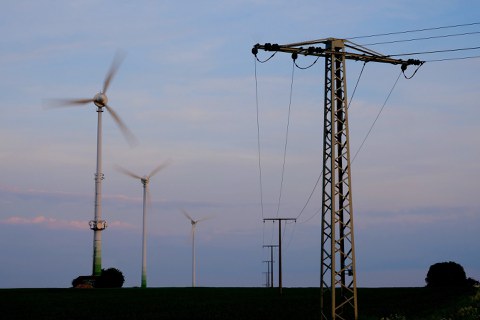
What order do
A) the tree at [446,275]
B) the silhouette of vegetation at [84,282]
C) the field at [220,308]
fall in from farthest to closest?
the silhouette of vegetation at [84,282] → the tree at [446,275] → the field at [220,308]

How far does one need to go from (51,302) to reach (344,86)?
50.3m

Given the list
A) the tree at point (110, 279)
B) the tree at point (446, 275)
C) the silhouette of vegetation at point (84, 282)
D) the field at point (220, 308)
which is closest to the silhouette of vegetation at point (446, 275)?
the tree at point (446, 275)

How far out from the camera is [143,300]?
8131 centimetres

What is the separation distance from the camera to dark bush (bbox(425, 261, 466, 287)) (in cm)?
11506

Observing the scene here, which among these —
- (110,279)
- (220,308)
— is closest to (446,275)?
(110,279)

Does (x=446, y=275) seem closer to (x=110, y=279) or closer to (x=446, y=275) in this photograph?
(x=446, y=275)

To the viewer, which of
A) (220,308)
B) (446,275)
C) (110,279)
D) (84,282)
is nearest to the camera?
(220,308)

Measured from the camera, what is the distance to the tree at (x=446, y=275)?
115062 mm

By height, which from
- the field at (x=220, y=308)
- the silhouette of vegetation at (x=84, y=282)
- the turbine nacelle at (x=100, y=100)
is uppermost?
the turbine nacelle at (x=100, y=100)

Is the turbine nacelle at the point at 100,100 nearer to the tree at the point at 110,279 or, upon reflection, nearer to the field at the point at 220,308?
the tree at the point at 110,279

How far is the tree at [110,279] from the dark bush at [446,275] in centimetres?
5030

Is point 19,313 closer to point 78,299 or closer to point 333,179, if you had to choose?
point 78,299

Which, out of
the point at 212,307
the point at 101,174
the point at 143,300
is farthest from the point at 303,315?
the point at 101,174

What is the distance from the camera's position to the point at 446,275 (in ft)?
381
